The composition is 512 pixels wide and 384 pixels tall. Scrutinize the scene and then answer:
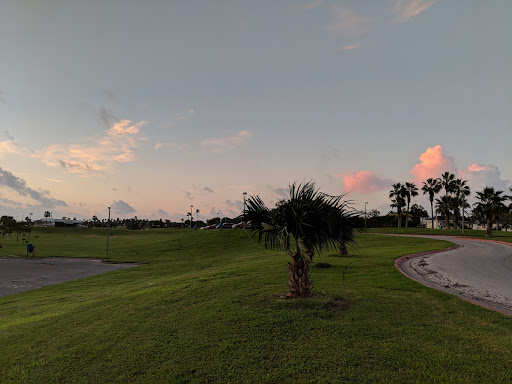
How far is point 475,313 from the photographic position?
408 inches

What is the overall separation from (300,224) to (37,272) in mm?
34877

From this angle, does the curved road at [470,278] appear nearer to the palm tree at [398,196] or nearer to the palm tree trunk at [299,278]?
the palm tree trunk at [299,278]

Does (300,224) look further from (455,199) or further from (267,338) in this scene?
(455,199)

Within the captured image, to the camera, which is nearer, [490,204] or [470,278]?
[470,278]

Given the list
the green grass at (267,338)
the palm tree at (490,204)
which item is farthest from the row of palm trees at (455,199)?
the green grass at (267,338)

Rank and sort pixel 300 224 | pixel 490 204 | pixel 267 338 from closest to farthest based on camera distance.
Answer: pixel 267 338 < pixel 300 224 < pixel 490 204

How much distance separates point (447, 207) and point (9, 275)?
94.0 m

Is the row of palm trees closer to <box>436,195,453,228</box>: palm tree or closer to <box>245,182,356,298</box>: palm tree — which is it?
<box>436,195,453,228</box>: palm tree

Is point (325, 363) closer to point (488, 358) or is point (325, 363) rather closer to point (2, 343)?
point (488, 358)

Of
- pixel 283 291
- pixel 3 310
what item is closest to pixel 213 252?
pixel 3 310

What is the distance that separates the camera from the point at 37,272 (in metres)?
35.1

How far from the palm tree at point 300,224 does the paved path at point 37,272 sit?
22939 mm

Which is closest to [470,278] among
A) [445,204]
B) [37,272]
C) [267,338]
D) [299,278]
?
[299,278]

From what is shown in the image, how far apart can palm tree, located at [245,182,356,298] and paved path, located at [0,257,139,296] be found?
75.3 feet
